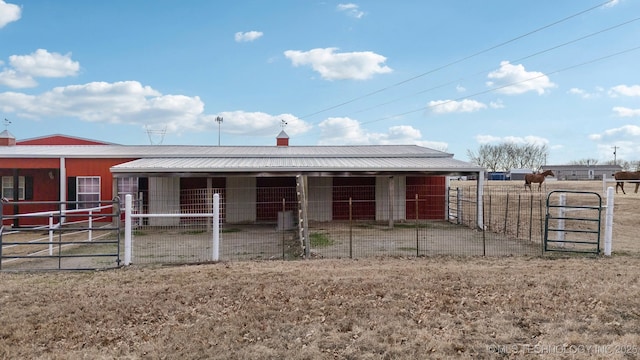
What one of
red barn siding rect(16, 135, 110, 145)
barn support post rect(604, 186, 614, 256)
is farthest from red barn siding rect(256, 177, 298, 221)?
red barn siding rect(16, 135, 110, 145)

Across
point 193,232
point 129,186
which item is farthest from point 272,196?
point 129,186

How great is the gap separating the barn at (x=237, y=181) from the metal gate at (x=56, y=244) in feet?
3.07

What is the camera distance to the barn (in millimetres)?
15648

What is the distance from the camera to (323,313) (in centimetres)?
551

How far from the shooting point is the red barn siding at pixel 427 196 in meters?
17.6

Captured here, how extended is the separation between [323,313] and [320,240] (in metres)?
6.72

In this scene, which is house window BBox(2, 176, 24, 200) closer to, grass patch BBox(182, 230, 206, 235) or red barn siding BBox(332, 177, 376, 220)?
grass patch BBox(182, 230, 206, 235)

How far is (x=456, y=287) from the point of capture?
654 centimetres

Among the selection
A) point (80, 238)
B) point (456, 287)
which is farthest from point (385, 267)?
point (80, 238)

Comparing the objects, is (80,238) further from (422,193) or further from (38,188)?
(422,193)

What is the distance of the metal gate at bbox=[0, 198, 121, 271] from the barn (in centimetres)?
94

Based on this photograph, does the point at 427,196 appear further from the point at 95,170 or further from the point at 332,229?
the point at 95,170

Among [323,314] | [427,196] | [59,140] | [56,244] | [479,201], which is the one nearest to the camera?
[323,314]

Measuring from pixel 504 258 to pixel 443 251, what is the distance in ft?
4.68
